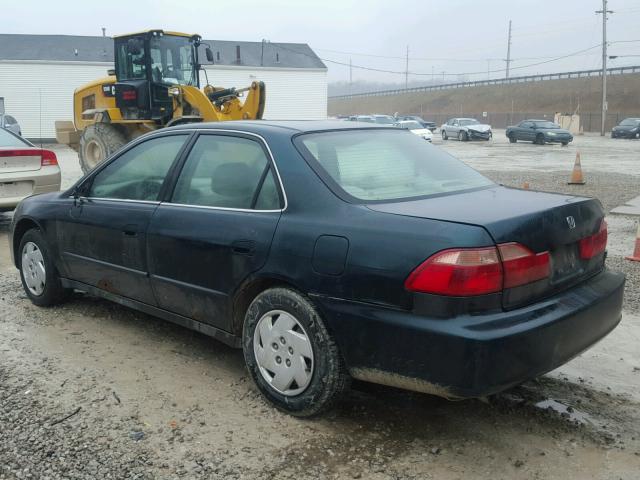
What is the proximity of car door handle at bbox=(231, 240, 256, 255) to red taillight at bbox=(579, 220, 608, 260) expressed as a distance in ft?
5.59

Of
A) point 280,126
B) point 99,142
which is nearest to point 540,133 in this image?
point 99,142

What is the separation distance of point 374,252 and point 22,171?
705 centimetres

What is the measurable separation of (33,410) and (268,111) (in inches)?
1676

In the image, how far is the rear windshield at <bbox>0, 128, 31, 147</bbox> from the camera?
879 cm

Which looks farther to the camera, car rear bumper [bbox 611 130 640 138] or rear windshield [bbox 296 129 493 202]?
car rear bumper [bbox 611 130 640 138]

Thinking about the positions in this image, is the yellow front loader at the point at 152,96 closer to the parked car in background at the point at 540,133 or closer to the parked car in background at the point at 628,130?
the parked car in background at the point at 540,133

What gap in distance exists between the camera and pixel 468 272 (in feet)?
9.29

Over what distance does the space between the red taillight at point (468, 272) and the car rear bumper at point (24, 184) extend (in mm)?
7117

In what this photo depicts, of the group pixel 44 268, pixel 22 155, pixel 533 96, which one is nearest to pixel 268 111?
pixel 22 155

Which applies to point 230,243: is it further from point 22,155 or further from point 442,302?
point 22,155

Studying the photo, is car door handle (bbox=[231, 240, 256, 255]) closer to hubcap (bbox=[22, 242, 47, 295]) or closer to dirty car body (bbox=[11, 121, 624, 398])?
dirty car body (bbox=[11, 121, 624, 398])

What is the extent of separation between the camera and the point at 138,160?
4551 mm

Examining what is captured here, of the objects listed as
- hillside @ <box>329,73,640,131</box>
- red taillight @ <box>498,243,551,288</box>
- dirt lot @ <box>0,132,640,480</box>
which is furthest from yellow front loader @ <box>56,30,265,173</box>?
hillside @ <box>329,73,640,131</box>

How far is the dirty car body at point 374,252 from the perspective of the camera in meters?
2.87
